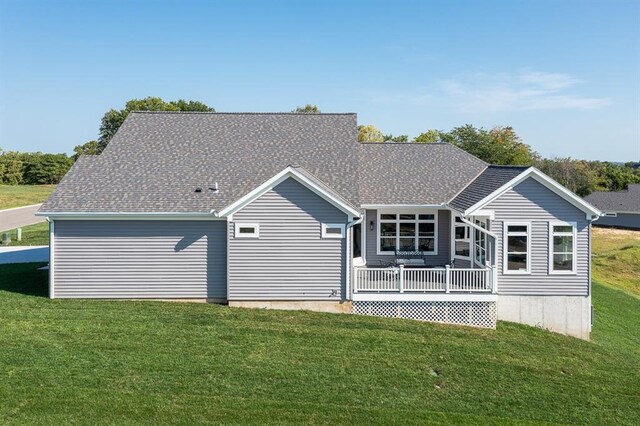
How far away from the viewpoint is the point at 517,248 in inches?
623

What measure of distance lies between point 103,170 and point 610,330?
745 inches

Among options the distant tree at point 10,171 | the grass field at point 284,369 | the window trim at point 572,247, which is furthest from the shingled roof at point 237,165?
the distant tree at point 10,171

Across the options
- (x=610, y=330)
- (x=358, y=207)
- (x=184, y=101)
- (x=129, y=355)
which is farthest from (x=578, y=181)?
(x=129, y=355)

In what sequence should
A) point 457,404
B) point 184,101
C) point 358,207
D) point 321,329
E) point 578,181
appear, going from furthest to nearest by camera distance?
point 578,181
point 184,101
point 358,207
point 321,329
point 457,404

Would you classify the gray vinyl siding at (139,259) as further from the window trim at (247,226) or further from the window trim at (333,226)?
the window trim at (333,226)

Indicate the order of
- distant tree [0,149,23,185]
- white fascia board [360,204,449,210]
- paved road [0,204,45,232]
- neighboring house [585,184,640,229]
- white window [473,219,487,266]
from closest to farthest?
white window [473,219,487,266], white fascia board [360,204,449,210], paved road [0,204,45,232], neighboring house [585,184,640,229], distant tree [0,149,23,185]

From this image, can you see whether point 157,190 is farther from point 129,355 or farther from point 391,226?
point 391,226

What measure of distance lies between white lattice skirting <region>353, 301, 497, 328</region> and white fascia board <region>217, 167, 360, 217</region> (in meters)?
2.86

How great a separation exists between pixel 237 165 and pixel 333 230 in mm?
4847

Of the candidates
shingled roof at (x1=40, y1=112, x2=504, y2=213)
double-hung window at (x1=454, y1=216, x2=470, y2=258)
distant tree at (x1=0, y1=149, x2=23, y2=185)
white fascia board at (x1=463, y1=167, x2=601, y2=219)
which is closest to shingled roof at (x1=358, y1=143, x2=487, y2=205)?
shingled roof at (x1=40, y1=112, x2=504, y2=213)

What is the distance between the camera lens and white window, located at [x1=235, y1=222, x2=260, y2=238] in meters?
15.3

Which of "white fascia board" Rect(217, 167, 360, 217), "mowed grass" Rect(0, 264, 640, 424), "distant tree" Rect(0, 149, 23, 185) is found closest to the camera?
"mowed grass" Rect(0, 264, 640, 424)

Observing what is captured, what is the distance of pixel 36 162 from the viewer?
72.8 metres

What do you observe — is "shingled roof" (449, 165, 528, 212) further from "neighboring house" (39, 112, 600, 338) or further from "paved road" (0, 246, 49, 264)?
"paved road" (0, 246, 49, 264)
